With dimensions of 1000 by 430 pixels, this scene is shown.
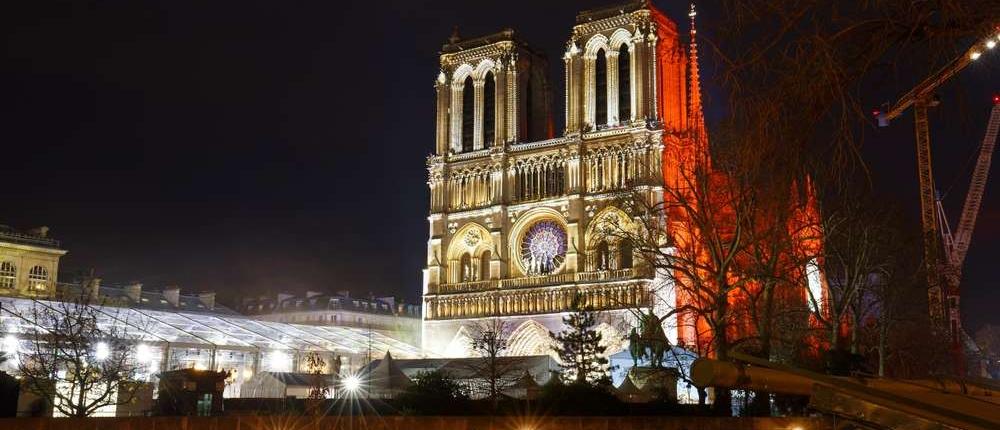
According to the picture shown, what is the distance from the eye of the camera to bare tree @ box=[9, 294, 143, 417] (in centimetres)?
2892

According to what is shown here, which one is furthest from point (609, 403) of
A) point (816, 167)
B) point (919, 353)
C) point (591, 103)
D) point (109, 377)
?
point (591, 103)

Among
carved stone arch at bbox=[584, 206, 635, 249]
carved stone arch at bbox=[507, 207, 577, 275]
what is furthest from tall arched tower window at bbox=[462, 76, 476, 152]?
carved stone arch at bbox=[584, 206, 635, 249]

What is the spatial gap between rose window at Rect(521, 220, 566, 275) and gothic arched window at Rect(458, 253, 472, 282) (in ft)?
Answer: 15.4

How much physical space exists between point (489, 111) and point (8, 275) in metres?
42.4

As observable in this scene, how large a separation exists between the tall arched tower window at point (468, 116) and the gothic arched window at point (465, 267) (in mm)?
7902

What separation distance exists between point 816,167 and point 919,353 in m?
40.7

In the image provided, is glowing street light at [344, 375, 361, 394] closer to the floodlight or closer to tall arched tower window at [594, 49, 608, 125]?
the floodlight

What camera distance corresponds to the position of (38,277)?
81.0 m

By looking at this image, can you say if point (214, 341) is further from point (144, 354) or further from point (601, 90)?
point (601, 90)

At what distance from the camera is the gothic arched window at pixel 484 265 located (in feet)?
224

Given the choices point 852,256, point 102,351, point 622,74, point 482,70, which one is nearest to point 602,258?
point 622,74

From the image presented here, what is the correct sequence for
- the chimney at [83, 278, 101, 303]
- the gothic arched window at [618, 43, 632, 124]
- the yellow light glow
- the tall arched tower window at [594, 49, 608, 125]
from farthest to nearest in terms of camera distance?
the tall arched tower window at [594, 49, 608, 125] < the gothic arched window at [618, 43, 632, 124] < the chimney at [83, 278, 101, 303] < the yellow light glow

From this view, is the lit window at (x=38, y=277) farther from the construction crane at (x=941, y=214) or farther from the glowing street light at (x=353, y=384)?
the construction crane at (x=941, y=214)

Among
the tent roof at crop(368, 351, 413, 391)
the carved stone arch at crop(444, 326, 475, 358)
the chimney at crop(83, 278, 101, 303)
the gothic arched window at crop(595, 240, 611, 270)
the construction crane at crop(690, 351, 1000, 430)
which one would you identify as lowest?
the construction crane at crop(690, 351, 1000, 430)
